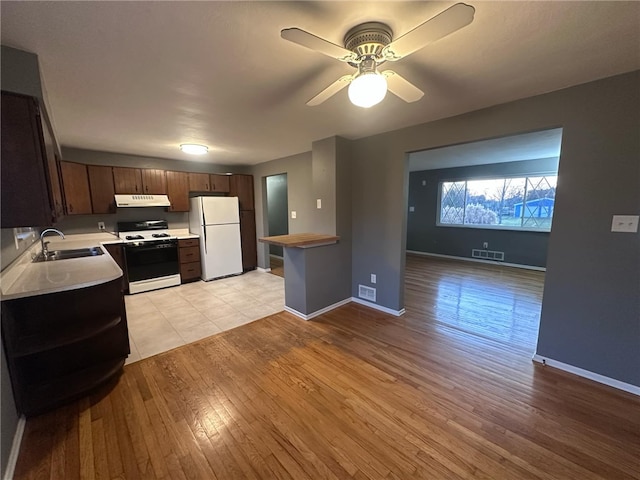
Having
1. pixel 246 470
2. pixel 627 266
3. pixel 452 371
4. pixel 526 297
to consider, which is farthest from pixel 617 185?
pixel 246 470

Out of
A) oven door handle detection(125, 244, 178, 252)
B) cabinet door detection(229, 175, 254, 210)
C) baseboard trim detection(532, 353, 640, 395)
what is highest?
cabinet door detection(229, 175, 254, 210)

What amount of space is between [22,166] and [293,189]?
3.47 metres

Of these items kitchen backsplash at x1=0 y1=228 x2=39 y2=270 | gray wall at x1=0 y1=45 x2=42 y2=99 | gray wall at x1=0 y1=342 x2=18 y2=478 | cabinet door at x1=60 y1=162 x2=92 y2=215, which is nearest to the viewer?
gray wall at x1=0 y1=342 x2=18 y2=478

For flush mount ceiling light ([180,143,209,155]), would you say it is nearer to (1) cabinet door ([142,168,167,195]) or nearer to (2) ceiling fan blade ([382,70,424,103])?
(1) cabinet door ([142,168,167,195])

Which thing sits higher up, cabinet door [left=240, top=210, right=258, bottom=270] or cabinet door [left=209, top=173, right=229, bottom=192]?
cabinet door [left=209, top=173, right=229, bottom=192]

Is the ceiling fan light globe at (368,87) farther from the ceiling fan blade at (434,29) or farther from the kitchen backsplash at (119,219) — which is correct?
the kitchen backsplash at (119,219)

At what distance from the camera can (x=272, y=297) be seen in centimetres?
388

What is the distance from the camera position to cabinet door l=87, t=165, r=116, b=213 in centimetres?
379

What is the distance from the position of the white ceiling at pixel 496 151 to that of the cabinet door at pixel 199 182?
146 inches

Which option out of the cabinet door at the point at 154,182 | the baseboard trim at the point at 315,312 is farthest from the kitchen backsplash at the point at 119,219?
the baseboard trim at the point at 315,312

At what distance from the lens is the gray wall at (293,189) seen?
435 cm

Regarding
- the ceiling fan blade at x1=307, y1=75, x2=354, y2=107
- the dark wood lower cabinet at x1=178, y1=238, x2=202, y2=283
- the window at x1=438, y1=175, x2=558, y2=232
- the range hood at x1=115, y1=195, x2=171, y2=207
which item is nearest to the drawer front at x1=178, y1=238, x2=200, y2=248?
the dark wood lower cabinet at x1=178, y1=238, x2=202, y2=283

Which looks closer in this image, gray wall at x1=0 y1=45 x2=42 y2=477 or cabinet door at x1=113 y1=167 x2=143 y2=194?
gray wall at x1=0 y1=45 x2=42 y2=477

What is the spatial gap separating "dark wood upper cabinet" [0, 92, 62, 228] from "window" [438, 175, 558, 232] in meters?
6.86
